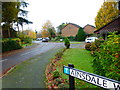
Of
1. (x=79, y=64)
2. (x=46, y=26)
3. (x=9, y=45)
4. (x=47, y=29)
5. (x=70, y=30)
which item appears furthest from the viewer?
(x=47, y=29)

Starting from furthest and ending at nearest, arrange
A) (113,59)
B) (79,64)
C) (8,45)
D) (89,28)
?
(89,28) → (8,45) → (79,64) → (113,59)

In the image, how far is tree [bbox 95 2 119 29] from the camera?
89.2ft

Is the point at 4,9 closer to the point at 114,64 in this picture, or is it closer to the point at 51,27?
the point at 114,64

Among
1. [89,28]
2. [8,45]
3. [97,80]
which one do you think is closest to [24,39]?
[8,45]

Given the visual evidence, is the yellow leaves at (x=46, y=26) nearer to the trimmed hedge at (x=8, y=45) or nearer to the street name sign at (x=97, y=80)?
the trimmed hedge at (x=8, y=45)

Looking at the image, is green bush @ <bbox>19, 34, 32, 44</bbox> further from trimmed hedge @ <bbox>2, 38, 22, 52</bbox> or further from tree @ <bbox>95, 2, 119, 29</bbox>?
tree @ <bbox>95, 2, 119, 29</bbox>

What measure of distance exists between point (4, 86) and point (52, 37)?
54116 mm

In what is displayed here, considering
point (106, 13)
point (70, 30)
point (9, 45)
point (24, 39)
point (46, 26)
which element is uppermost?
point (46, 26)

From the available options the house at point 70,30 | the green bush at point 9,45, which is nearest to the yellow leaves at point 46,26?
the house at point 70,30

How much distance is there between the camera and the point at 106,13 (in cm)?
2834

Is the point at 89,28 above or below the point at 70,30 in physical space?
above

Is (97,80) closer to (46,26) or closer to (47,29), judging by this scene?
(46,26)

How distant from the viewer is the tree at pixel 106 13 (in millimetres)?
27177

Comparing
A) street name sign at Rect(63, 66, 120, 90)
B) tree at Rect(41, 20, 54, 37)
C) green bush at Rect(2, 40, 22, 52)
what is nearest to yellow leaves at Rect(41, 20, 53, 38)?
tree at Rect(41, 20, 54, 37)
